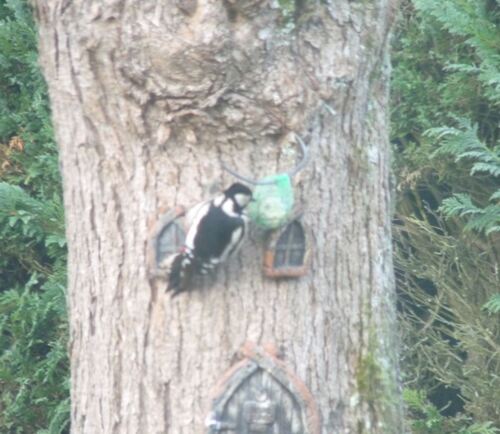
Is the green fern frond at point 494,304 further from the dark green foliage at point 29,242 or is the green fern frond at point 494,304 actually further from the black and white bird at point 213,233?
the black and white bird at point 213,233

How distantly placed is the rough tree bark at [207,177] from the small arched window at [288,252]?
0.03 meters

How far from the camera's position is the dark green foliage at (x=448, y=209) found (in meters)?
5.05

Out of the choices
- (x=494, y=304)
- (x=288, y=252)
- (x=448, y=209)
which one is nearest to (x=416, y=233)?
(x=448, y=209)

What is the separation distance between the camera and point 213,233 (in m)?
2.93

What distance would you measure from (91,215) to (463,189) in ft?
8.53

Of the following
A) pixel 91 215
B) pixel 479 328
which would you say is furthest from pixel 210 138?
pixel 479 328

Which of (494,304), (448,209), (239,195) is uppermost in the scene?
(448,209)

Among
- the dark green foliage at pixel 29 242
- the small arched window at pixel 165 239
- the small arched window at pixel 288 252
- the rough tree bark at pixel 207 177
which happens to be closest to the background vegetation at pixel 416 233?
the dark green foliage at pixel 29 242

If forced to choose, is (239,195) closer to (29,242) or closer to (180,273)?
(180,273)

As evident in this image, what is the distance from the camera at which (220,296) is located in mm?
3029

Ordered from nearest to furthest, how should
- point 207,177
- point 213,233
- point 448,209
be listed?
point 213,233, point 207,177, point 448,209

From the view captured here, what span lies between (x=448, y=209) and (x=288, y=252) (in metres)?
2.10

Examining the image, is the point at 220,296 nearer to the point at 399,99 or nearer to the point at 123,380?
the point at 123,380

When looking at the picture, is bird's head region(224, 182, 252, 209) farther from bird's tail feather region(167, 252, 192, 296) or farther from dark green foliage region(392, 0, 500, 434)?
dark green foliage region(392, 0, 500, 434)
